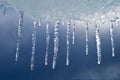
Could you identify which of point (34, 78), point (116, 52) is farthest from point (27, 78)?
point (116, 52)

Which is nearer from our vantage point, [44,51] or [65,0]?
[44,51]

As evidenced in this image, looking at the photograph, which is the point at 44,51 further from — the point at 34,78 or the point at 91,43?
the point at 91,43

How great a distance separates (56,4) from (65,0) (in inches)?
104

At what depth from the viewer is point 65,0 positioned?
72375 millimetres

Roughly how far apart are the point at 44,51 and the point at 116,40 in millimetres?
13385

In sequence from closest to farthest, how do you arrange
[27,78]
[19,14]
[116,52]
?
[27,78], [116,52], [19,14]

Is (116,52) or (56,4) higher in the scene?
(56,4)

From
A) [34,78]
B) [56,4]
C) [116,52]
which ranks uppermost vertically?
[56,4]

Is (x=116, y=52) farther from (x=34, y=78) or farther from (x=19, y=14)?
(x=19, y=14)


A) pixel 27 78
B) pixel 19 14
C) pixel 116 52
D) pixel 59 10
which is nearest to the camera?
pixel 27 78

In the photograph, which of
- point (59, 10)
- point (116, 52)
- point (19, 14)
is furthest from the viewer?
point (59, 10)

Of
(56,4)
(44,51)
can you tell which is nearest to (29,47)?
(44,51)

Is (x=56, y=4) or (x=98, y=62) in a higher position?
(x=56, y=4)

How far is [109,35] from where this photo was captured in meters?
58.2
